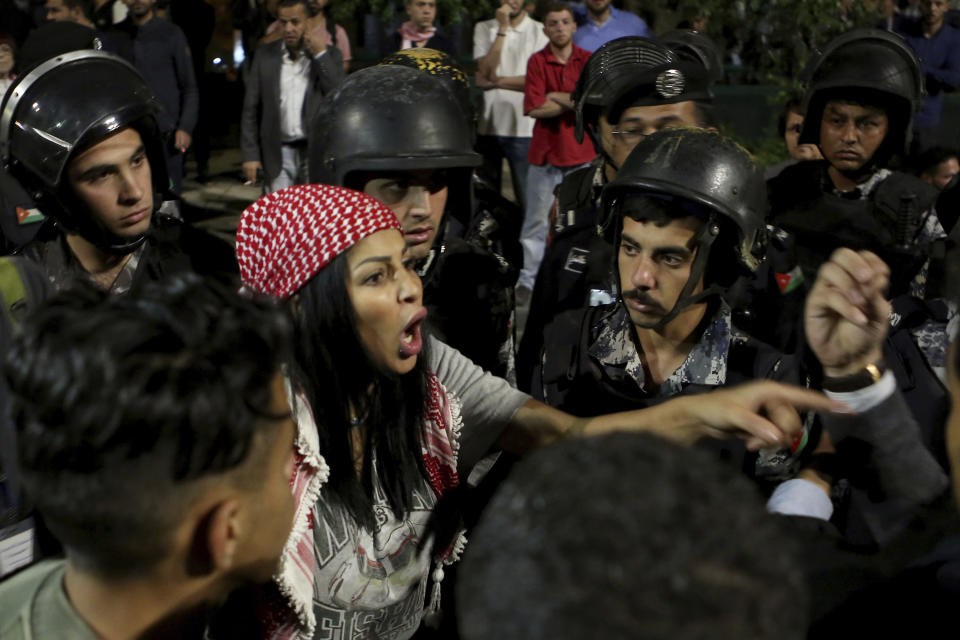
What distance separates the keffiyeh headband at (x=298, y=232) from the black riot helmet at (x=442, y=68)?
1403 millimetres

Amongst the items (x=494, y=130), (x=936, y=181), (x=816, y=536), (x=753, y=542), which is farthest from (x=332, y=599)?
(x=494, y=130)

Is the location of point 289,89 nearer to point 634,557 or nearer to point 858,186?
point 858,186

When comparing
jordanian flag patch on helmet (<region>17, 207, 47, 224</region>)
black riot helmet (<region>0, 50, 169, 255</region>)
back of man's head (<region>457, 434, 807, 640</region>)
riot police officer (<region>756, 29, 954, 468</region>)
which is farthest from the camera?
jordanian flag patch on helmet (<region>17, 207, 47, 224</region>)

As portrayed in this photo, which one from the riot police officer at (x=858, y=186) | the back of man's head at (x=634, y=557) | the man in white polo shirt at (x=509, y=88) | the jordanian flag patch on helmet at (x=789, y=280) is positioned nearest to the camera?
the back of man's head at (x=634, y=557)

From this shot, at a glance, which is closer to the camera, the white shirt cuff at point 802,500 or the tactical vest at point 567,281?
the white shirt cuff at point 802,500

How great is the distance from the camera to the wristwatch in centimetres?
170

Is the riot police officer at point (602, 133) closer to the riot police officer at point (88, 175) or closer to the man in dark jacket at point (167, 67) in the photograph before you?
the riot police officer at point (88, 175)

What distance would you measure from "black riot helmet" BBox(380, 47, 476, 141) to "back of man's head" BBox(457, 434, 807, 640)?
257 cm

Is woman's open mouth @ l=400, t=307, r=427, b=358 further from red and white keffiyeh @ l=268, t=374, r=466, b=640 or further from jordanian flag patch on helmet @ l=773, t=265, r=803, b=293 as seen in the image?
jordanian flag patch on helmet @ l=773, t=265, r=803, b=293

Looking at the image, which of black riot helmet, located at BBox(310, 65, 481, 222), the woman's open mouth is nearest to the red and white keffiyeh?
the woman's open mouth

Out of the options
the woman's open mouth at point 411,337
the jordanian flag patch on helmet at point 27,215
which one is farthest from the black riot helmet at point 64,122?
the woman's open mouth at point 411,337

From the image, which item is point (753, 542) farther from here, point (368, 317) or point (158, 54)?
point (158, 54)

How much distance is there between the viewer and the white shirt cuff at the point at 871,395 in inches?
66.1

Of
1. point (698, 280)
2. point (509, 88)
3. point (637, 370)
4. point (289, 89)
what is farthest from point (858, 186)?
point (289, 89)
